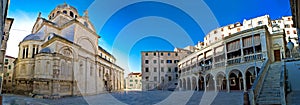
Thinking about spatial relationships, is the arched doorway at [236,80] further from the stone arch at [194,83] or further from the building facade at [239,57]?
the stone arch at [194,83]

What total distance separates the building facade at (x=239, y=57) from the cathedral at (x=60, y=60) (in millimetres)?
17263

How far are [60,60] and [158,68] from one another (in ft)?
103

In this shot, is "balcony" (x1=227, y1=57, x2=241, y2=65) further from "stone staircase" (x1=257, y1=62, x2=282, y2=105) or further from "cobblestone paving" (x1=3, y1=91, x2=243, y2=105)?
"stone staircase" (x1=257, y1=62, x2=282, y2=105)

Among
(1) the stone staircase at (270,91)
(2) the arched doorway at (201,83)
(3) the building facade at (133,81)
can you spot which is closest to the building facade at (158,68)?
(2) the arched doorway at (201,83)

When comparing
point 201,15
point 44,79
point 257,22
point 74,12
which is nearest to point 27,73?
point 44,79

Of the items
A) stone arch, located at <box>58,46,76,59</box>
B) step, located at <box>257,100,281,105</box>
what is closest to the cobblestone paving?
step, located at <box>257,100,281,105</box>

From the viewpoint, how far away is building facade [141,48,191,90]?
5109 cm

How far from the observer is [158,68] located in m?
52.1

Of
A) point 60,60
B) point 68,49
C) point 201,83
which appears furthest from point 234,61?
point 60,60

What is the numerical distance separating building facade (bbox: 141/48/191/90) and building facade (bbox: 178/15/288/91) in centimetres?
1741

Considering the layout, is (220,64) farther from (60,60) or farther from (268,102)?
(60,60)

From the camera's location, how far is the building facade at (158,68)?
51.1 m

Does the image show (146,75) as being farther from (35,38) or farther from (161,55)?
(35,38)

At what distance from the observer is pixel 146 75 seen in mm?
52031
